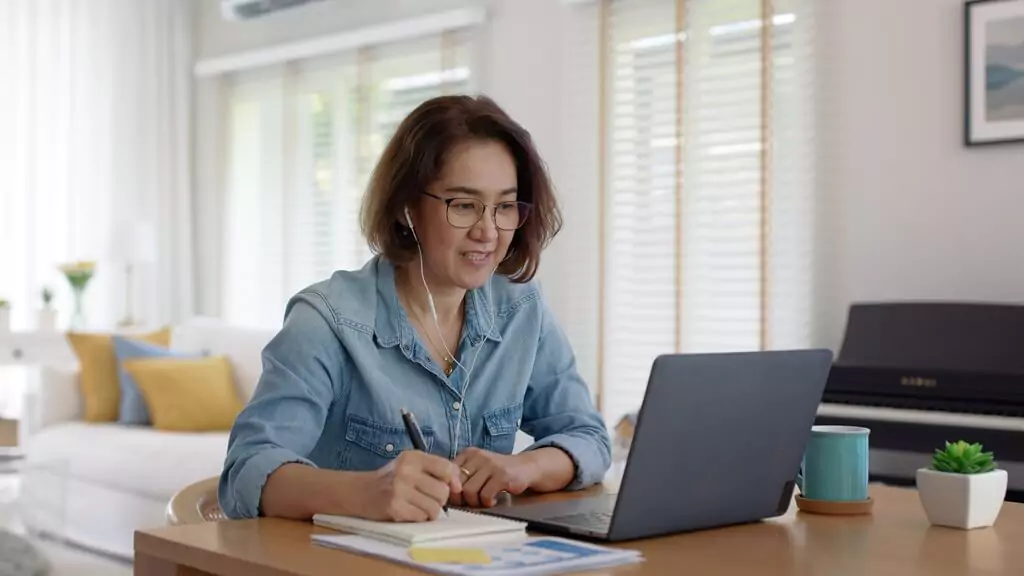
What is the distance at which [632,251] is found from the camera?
4.64 m

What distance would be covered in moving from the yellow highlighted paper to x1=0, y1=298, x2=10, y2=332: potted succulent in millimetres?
4857

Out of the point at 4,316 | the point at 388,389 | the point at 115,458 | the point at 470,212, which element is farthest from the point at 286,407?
the point at 4,316

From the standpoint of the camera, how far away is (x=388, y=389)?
174 cm

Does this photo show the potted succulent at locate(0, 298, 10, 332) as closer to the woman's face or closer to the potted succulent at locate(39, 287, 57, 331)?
the potted succulent at locate(39, 287, 57, 331)

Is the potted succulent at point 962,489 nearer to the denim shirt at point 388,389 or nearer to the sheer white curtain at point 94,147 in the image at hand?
the denim shirt at point 388,389

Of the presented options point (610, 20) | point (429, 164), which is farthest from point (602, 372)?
point (429, 164)

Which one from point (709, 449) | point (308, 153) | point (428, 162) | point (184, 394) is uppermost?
point (308, 153)

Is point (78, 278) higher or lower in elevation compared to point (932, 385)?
higher

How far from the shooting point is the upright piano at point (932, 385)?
3.18 metres

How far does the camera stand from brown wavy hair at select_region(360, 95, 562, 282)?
72.2 inches

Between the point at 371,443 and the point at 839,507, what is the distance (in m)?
0.62

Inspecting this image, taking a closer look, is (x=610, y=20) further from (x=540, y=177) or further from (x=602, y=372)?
A: (x=540, y=177)

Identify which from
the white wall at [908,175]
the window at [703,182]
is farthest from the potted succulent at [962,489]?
the window at [703,182]

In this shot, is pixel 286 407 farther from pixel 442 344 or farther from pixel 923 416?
pixel 923 416
